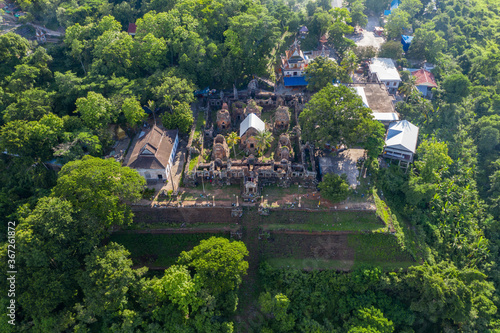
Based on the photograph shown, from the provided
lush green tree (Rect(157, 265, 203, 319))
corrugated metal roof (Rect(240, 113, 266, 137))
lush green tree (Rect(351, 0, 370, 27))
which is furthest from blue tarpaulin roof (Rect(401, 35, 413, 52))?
lush green tree (Rect(157, 265, 203, 319))

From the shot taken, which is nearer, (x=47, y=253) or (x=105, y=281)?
(x=105, y=281)

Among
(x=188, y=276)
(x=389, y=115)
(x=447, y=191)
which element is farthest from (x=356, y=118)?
(x=188, y=276)

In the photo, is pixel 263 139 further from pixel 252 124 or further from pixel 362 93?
pixel 362 93

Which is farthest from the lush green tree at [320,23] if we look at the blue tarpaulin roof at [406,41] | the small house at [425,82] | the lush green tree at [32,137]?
the lush green tree at [32,137]

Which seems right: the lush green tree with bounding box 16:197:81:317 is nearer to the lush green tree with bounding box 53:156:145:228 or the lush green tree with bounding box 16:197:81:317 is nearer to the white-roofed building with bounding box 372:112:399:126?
the lush green tree with bounding box 53:156:145:228

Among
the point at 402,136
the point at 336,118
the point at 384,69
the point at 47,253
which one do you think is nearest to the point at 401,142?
the point at 402,136

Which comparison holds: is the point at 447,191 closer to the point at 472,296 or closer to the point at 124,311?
the point at 472,296
